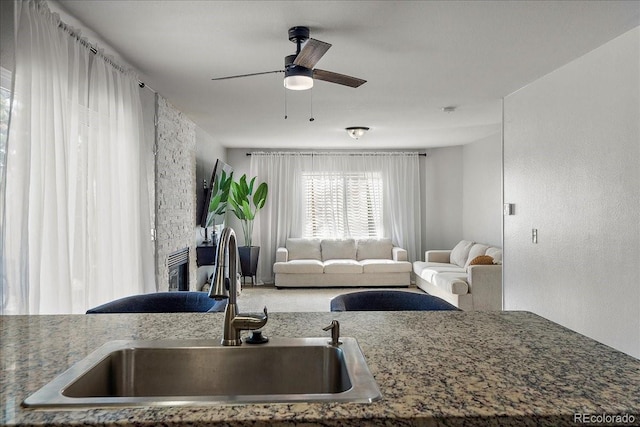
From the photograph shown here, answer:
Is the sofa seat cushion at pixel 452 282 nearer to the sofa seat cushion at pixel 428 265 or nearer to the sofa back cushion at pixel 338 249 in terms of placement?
the sofa seat cushion at pixel 428 265

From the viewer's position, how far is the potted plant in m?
7.31

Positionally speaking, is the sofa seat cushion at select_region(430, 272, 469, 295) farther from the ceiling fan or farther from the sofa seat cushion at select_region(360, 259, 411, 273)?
the ceiling fan

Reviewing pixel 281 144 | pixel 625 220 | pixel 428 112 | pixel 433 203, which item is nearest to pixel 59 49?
pixel 625 220

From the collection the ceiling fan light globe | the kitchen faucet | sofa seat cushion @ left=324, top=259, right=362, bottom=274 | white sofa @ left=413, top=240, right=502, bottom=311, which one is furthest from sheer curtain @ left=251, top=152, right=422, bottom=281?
the kitchen faucet

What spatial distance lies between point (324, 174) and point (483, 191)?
2.74 metres

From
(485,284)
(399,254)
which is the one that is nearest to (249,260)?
(399,254)

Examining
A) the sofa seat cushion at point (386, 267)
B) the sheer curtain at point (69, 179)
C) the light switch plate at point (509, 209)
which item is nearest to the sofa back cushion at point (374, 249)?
the sofa seat cushion at point (386, 267)

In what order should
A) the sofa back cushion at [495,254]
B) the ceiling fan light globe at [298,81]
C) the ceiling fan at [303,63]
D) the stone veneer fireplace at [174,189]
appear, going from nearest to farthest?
the ceiling fan at [303,63], the ceiling fan light globe at [298,81], the stone veneer fireplace at [174,189], the sofa back cushion at [495,254]

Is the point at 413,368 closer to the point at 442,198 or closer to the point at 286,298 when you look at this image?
the point at 286,298

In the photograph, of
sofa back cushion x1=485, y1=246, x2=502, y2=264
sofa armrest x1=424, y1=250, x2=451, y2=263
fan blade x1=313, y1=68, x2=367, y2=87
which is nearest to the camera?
fan blade x1=313, y1=68, x2=367, y2=87

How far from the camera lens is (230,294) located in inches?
48.6

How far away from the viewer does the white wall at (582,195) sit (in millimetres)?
2727

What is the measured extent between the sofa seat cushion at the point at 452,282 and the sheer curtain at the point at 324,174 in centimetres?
210

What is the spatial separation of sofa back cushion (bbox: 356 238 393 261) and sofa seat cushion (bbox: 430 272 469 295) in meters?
1.76
